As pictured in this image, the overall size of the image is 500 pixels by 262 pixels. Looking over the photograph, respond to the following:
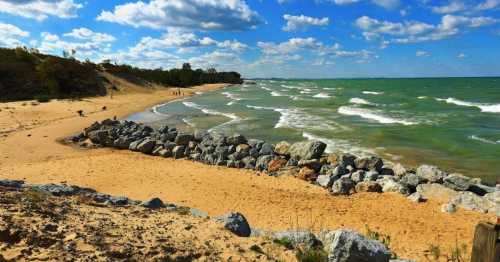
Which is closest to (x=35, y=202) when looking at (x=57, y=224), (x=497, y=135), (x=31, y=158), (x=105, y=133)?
(x=57, y=224)

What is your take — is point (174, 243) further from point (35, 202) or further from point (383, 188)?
point (383, 188)

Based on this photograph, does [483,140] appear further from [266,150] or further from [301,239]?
[301,239]

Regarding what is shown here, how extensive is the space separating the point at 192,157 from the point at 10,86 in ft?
115

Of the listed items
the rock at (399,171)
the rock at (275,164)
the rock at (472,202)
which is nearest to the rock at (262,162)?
the rock at (275,164)

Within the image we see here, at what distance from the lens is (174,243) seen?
5793mm

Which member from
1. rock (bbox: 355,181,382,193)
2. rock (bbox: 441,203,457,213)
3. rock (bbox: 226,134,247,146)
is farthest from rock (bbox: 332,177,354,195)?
rock (bbox: 226,134,247,146)

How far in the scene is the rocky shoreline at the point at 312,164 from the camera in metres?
11.8

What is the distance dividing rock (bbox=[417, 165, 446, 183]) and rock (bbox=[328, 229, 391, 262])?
8.11 metres

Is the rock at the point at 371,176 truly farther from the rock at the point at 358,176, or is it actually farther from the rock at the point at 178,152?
the rock at the point at 178,152

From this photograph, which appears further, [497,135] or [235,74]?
[235,74]

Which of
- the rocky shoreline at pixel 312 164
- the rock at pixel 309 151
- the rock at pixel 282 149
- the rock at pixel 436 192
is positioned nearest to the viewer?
the rock at pixel 436 192

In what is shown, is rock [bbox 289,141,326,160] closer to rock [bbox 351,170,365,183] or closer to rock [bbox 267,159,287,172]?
rock [bbox 267,159,287,172]

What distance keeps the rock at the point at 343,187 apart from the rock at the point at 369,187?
0.72ft

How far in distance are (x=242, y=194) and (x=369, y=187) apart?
4.02 m
